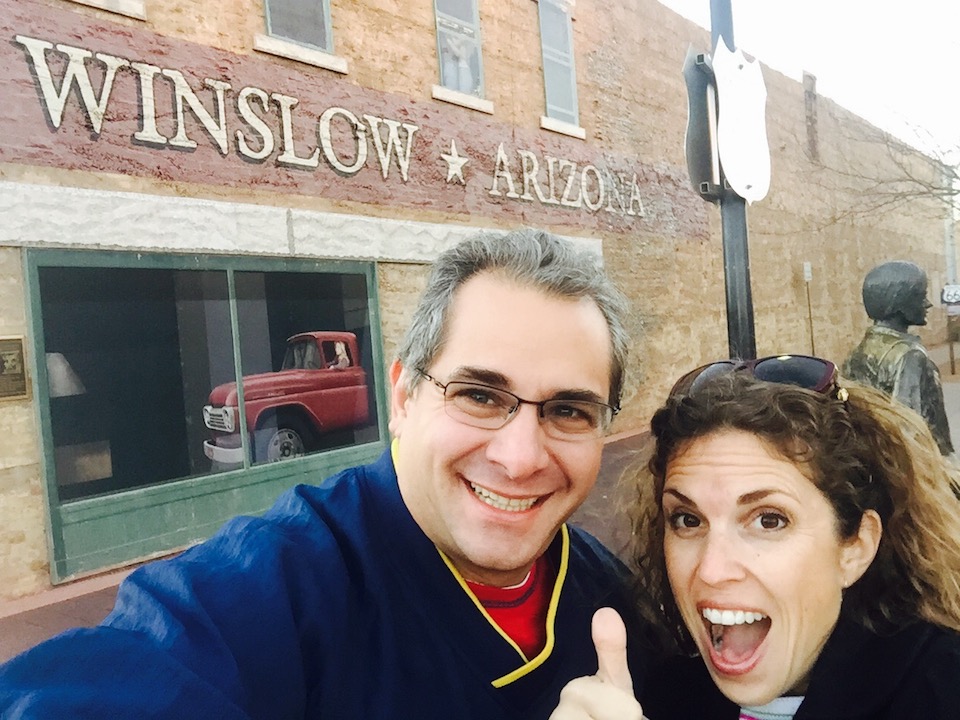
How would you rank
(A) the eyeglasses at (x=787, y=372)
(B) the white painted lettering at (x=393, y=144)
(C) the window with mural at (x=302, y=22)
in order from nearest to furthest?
(A) the eyeglasses at (x=787, y=372)
(C) the window with mural at (x=302, y=22)
(B) the white painted lettering at (x=393, y=144)

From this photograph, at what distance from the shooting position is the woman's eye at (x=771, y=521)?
1324 mm

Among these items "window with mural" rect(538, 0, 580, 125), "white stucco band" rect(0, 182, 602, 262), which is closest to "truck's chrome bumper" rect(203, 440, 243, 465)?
"white stucco band" rect(0, 182, 602, 262)

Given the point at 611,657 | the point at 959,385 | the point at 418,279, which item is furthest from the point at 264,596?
the point at 959,385

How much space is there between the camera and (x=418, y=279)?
198 inches

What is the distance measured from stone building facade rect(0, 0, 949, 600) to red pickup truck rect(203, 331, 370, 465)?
0.22 feet

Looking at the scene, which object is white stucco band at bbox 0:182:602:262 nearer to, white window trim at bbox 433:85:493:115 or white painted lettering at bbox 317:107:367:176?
white painted lettering at bbox 317:107:367:176

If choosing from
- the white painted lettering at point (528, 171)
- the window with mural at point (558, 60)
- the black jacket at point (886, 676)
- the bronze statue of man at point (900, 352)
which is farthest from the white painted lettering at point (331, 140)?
the black jacket at point (886, 676)

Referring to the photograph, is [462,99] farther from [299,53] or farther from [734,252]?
[734,252]

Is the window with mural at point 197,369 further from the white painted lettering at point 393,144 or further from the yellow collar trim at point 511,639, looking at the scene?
the yellow collar trim at point 511,639

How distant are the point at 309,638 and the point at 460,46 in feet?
16.3

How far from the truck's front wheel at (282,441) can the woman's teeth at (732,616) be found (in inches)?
128

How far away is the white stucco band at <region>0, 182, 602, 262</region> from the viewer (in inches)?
128

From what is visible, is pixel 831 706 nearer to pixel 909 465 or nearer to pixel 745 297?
pixel 909 465

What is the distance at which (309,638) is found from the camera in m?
1.06
